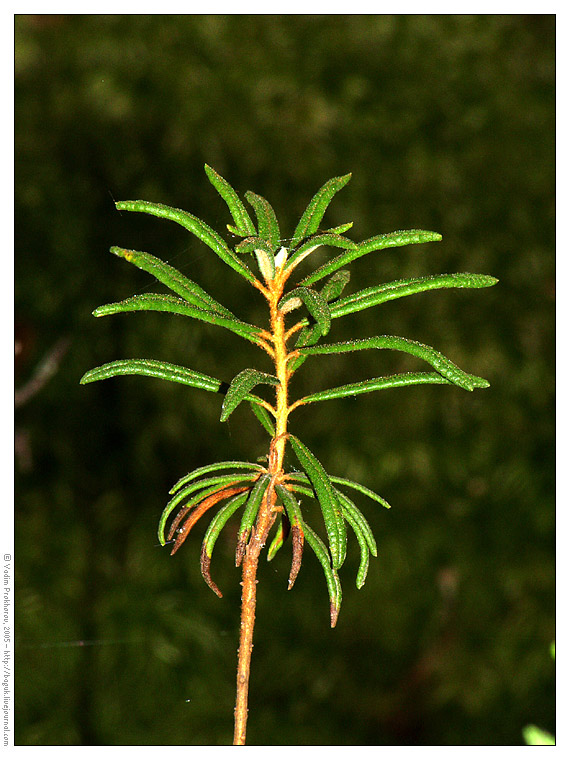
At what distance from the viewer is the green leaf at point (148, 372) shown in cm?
40

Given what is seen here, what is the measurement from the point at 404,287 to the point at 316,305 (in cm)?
7

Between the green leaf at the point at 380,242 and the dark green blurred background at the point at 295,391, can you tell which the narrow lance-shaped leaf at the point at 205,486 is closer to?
the green leaf at the point at 380,242

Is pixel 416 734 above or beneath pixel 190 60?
beneath

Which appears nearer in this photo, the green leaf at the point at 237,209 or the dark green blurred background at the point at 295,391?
the green leaf at the point at 237,209

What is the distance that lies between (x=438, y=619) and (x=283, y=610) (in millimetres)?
363

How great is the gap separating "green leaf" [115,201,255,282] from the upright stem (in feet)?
0.08

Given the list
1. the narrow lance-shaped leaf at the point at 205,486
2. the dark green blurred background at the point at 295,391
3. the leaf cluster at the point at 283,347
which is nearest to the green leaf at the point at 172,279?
the leaf cluster at the point at 283,347


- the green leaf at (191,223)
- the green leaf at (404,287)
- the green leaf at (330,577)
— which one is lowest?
the green leaf at (330,577)

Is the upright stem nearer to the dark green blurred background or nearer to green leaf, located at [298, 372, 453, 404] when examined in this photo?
green leaf, located at [298, 372, 453, 404]

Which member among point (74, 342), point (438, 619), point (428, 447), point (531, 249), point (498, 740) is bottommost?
point (498, 740)

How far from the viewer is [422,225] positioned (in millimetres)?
1466

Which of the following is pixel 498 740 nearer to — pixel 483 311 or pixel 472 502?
pixel 472 502

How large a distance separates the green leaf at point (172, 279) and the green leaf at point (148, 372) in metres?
0.05

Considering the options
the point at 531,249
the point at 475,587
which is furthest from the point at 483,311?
the point at 475,587
